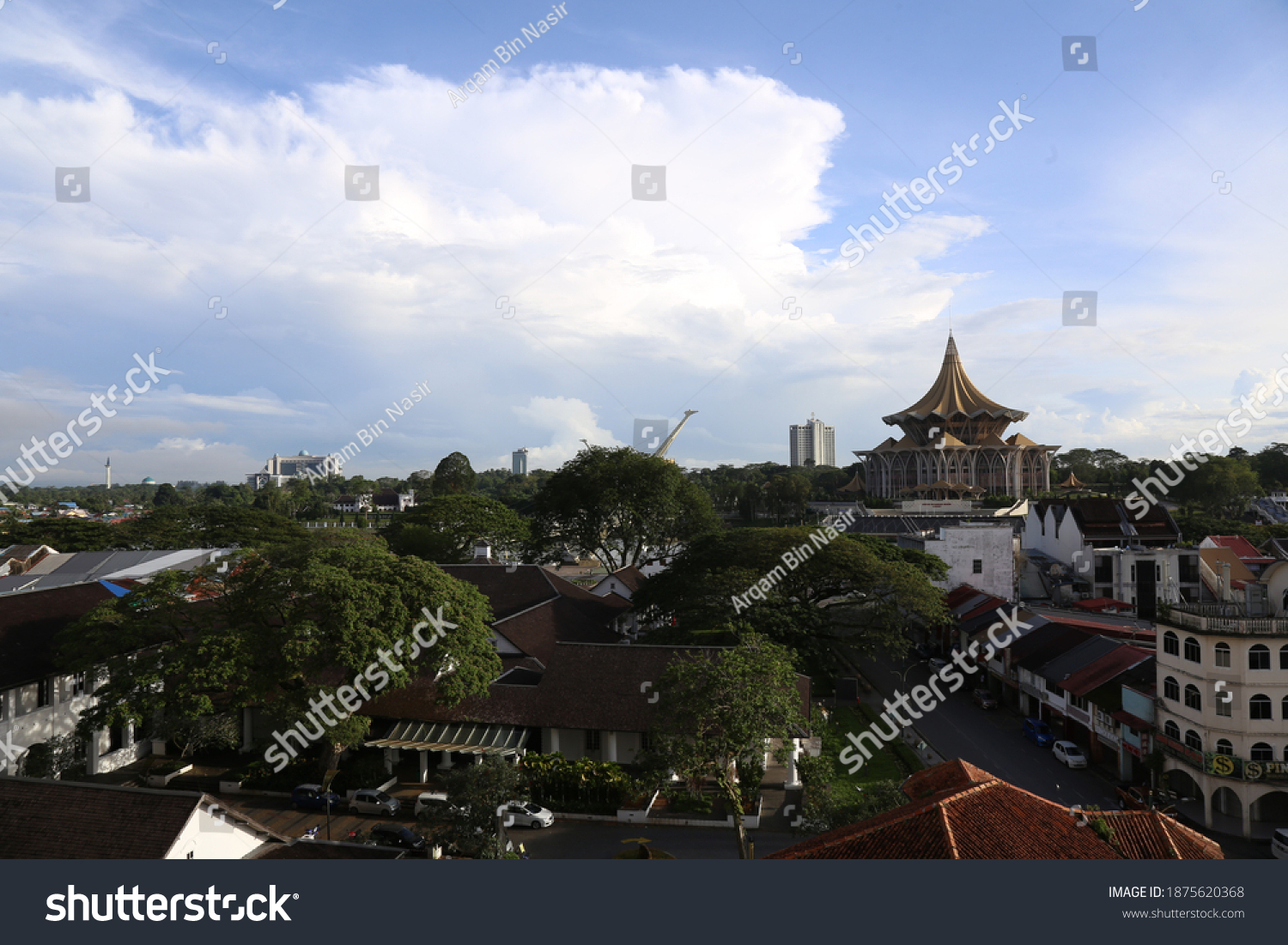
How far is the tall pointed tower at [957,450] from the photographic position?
3716 inches

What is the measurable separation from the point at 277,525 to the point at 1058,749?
53143mm

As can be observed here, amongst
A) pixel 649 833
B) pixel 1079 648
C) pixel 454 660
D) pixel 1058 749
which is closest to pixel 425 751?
pixel 454 660

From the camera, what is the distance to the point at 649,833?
18000 millimetres

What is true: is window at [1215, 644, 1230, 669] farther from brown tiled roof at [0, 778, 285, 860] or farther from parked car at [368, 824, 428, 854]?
brown tiled roof at [0, 778, 285, 860]

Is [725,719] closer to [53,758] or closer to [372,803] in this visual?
[372,803]

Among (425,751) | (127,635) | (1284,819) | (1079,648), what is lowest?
(1284,819)

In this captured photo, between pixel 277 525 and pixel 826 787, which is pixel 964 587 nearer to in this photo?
pixel 826 787

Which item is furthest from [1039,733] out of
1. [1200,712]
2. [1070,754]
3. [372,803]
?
[372,803]

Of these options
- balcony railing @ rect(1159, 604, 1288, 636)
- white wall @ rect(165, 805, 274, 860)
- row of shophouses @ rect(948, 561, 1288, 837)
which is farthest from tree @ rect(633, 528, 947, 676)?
white wall @ rect(165, 805, 274, 860)

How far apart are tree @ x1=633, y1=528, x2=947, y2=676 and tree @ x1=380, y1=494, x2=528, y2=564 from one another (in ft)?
60.6

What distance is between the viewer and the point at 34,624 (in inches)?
846

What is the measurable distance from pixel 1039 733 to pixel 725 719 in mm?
14954

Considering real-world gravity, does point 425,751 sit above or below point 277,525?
below

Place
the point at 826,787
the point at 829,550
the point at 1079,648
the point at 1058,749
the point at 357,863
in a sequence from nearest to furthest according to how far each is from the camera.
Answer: the point at 357,863 → the point at 826,787 → the point at 1058,749 → the point at 1079,648 → the point at 829,550
